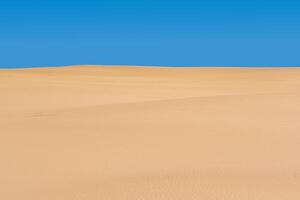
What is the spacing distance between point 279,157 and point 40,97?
12.3 m

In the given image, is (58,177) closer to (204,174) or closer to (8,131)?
(204,174)

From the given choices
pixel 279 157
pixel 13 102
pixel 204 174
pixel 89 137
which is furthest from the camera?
pixel 13 102

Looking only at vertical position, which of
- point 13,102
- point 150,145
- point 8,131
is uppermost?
point 13,102

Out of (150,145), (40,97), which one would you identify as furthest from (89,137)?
(40,97)

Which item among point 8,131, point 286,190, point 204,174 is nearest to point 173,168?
point 204,174

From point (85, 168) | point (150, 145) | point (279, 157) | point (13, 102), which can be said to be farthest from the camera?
point (13, 102)

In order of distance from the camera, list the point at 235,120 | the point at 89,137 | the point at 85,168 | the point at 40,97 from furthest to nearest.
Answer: the point at 40,97
the point at 235,120
the point at 89,137
the point at 85,168

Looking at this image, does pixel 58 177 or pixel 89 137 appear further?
pixel 89 137

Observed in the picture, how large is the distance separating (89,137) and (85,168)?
6.04 feet

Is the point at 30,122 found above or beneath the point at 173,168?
above

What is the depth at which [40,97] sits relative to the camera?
1620 cm

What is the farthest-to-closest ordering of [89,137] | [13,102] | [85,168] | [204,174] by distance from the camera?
1. [13,102]
2. [89,137]
3. [85,168]
4. [204,174]

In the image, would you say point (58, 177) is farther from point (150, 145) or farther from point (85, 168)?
point (150, 145)

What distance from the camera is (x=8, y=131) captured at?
7215 millimetres
